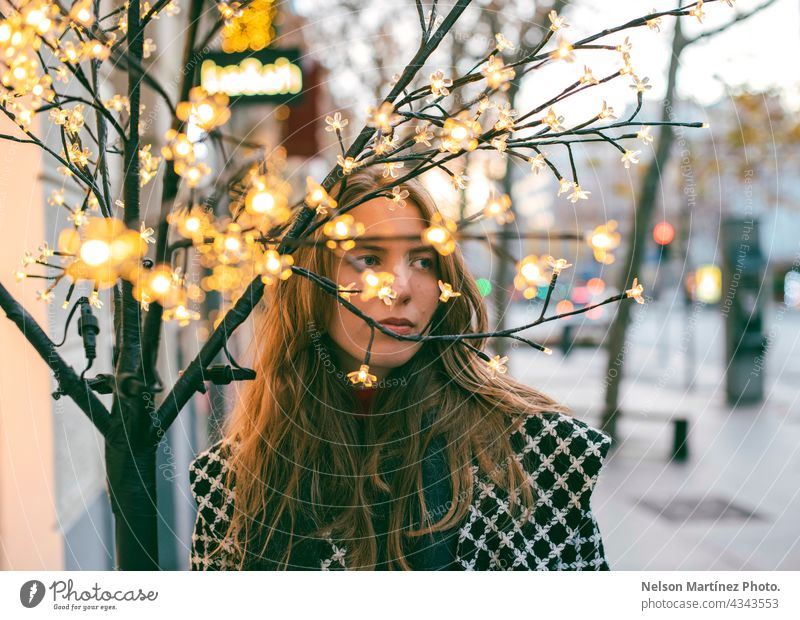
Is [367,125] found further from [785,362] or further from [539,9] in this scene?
[785,362]

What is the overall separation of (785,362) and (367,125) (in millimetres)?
12028

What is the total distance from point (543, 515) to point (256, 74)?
242cm

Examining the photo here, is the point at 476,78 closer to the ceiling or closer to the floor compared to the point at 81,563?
closer to the ceiling

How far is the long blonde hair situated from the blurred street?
9.4 inches

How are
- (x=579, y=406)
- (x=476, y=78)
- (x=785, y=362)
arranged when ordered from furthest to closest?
(x=785, y=362) < (x=579, y=406) < (x=476, y=78)

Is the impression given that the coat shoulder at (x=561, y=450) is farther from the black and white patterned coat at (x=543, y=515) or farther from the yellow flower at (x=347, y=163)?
the yellow flower at (x=347, y=163)

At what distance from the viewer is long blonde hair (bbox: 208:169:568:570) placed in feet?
5.01

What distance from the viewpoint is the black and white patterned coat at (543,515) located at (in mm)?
1504

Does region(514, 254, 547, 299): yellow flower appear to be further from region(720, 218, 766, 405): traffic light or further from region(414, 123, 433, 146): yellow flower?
region(720, 218, 766, 405): traffic light

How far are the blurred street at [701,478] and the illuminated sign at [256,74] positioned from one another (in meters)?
1.94

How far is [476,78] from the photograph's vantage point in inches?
40.3

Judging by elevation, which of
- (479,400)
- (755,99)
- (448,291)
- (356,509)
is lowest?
(356,509)
